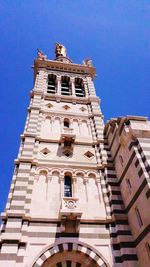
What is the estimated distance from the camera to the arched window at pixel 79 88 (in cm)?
2620

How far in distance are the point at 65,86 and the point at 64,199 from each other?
1753 cm

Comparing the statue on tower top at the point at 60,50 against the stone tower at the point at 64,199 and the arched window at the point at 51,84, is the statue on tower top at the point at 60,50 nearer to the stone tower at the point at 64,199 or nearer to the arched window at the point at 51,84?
the arched window at the point at 51,84

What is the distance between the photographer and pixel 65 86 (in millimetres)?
27969

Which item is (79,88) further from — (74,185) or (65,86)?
Answer: (74,185)

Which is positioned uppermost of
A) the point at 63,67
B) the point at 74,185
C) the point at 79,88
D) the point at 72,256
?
the point at 63,67

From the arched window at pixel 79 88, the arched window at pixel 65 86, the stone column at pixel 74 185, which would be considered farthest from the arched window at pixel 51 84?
the stone column at pixel 74 185

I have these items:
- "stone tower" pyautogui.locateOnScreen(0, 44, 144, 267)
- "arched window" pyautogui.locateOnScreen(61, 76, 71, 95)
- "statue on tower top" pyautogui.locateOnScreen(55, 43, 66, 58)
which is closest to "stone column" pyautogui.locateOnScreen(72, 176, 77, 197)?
"stone tower" pyautogui.locateOnScreen(0, 44, 144, 267)

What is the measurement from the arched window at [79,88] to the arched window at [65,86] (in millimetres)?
990

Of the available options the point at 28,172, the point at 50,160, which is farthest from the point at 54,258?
the point at 50,160

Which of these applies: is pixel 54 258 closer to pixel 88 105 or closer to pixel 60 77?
pixel 88 105

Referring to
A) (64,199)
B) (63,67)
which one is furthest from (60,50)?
(64,199)

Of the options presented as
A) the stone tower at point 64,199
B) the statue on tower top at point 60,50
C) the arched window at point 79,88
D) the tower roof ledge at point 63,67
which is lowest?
the stone tower at point 64,199

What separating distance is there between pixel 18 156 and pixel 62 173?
340 cm

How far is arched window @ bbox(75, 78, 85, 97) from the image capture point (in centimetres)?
2620
